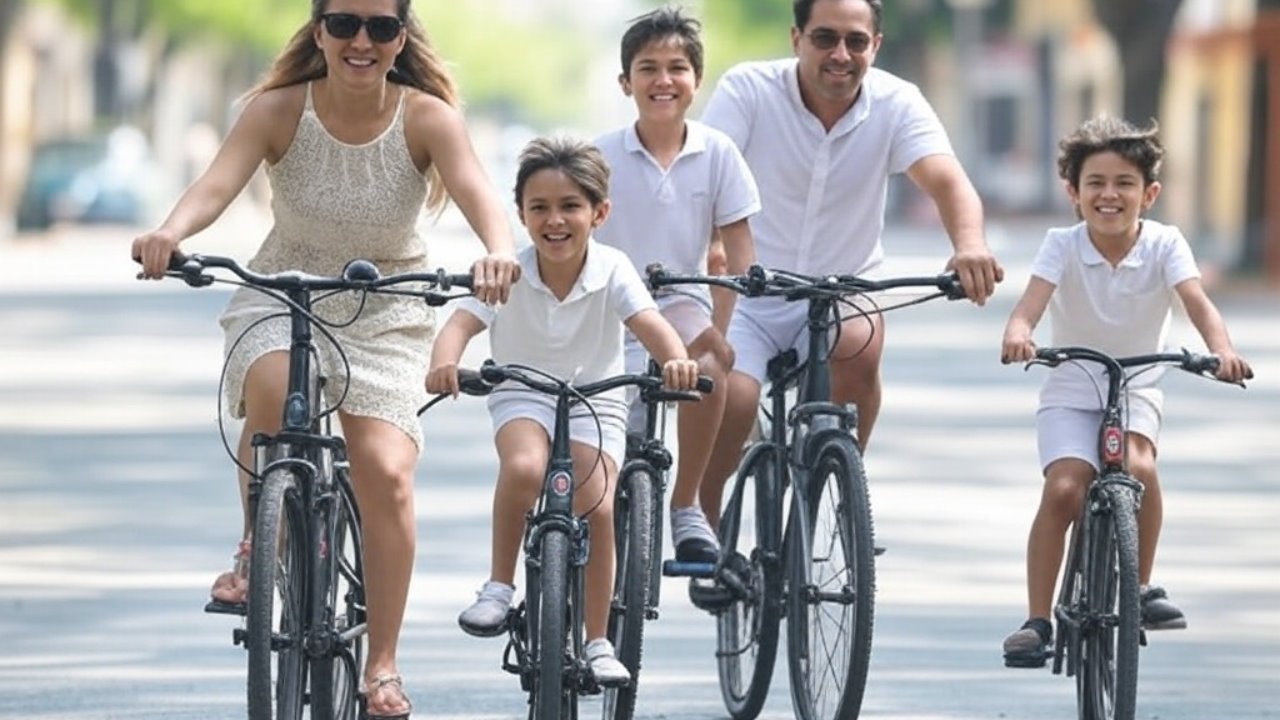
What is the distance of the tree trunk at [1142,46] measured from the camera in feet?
119

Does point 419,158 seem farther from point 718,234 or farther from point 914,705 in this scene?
point 914,705

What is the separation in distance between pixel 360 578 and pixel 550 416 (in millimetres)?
576

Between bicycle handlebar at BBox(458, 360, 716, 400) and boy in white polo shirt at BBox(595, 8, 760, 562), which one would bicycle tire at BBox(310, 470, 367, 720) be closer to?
bicycle handlebar at BBox(458, 360, 716, 400)

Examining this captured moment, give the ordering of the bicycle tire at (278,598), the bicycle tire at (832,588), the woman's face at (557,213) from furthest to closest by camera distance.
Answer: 1. the bicycle tire at (832,588)
2. the woman's face at (557,213)
3. the bicycle tire at (278,598)

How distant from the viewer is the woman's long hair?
26.2 ft

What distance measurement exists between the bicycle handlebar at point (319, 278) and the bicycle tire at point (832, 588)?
49.3 inches

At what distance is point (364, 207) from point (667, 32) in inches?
51.3

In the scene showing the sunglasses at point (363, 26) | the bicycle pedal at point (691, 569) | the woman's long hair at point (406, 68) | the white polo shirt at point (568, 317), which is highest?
the sunglasses at point (363, 26)

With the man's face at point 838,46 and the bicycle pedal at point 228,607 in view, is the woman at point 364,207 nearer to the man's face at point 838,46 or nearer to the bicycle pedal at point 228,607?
the bicycle pedal at point 228,607

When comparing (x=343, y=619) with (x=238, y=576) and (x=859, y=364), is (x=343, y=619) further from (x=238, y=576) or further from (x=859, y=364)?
(x=859, y=364)

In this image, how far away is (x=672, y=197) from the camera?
899cm

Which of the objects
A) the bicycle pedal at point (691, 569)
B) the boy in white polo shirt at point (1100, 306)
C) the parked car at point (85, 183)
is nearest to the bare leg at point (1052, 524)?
the boy in white polo shirt at point (1100, 306)

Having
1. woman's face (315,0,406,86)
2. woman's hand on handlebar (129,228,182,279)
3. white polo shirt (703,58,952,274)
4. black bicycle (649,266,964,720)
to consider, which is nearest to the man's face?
white polo shirt (703,58,952,274)

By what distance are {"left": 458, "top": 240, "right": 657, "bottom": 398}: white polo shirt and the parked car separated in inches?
1887
